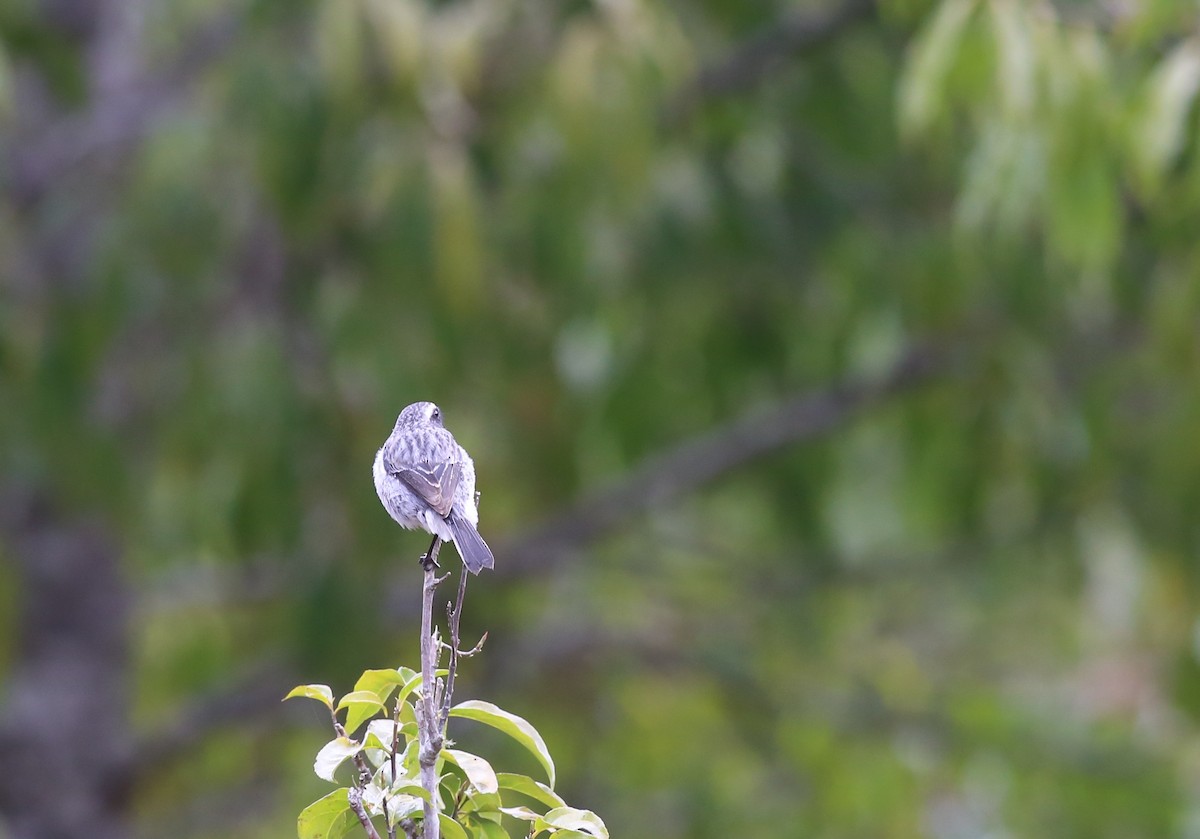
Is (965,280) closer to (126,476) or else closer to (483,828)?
(126,476)

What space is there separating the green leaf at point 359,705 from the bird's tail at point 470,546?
211 mm

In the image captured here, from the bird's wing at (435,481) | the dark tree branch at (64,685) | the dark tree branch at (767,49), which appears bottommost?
the bird's wing at (435,481)

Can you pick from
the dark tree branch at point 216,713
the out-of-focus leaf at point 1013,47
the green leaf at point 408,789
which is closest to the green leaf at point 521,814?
the green leaf at point 408,789

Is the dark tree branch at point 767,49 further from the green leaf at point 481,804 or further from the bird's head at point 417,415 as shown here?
the green leaf at point 481,804

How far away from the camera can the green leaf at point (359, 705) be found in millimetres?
1978

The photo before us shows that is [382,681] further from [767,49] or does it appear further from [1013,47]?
[767,49]

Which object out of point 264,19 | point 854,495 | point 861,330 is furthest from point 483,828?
point 854,495

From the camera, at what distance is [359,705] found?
205 cm

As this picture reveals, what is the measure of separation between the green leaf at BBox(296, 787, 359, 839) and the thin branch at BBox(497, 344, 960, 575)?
524 centimetres

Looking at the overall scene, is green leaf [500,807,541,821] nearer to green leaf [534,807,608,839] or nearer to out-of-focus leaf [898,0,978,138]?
green leaf [534,807,608,839]

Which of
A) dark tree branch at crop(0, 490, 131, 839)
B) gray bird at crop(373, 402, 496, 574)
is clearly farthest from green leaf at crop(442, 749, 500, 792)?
dark tree branch at crop(0, 490, 131, 839)

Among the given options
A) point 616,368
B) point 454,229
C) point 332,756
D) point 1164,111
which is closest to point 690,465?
point 616,368

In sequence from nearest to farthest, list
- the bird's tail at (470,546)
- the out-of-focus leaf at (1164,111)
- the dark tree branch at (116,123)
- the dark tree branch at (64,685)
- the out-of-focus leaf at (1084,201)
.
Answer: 1. the bird's tail at (470,546)
2. the out-of-focus leaf at (1164,111)
3. the out-of-focus leaf at (1084,201)
4. the dark tree branch at (116,123)
5. the dark tree branch at (64,685)

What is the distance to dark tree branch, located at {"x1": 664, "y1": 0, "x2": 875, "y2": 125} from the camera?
259 inches
